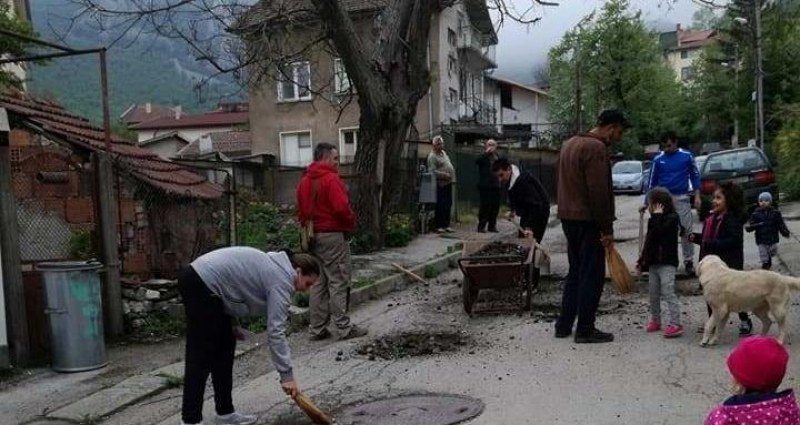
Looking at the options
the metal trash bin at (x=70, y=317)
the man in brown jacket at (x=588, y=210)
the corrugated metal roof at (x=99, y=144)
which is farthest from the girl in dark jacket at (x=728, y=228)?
the corrugated metal roof at (x=99, y=144)

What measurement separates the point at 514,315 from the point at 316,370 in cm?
260

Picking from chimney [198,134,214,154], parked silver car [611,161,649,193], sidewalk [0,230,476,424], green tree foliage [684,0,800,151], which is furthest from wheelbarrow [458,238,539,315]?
chimney [198,134,214,154]

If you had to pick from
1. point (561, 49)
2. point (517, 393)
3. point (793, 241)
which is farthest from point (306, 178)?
point (561, 49)

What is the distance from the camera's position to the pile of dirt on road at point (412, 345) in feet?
22.3

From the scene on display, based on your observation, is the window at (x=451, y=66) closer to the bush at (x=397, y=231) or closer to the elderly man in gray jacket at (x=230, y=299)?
the bush at (x=397, y=231)

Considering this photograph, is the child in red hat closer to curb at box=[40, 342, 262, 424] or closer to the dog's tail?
the dog's tail

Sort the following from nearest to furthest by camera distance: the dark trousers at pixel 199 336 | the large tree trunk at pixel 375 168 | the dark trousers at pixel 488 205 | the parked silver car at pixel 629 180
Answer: the dark trousers at pixel 199 336 < the large tree trunk at pixel 375 168 < the dark trousers at pixel 488 205 < the parked silver car at pixel 629 180

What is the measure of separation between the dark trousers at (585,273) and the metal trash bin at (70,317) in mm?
4344

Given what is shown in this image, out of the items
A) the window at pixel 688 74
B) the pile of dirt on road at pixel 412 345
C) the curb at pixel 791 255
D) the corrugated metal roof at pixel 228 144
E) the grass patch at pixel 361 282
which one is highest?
the window at pixel 688 74

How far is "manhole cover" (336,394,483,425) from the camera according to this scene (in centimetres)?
491

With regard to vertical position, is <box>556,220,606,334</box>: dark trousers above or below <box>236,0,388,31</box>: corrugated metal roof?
below

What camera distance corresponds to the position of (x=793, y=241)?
12.5 metres

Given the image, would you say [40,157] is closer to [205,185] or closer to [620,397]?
[205,185]

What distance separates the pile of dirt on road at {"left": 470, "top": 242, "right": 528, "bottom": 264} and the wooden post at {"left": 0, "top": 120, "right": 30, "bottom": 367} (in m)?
4.49
